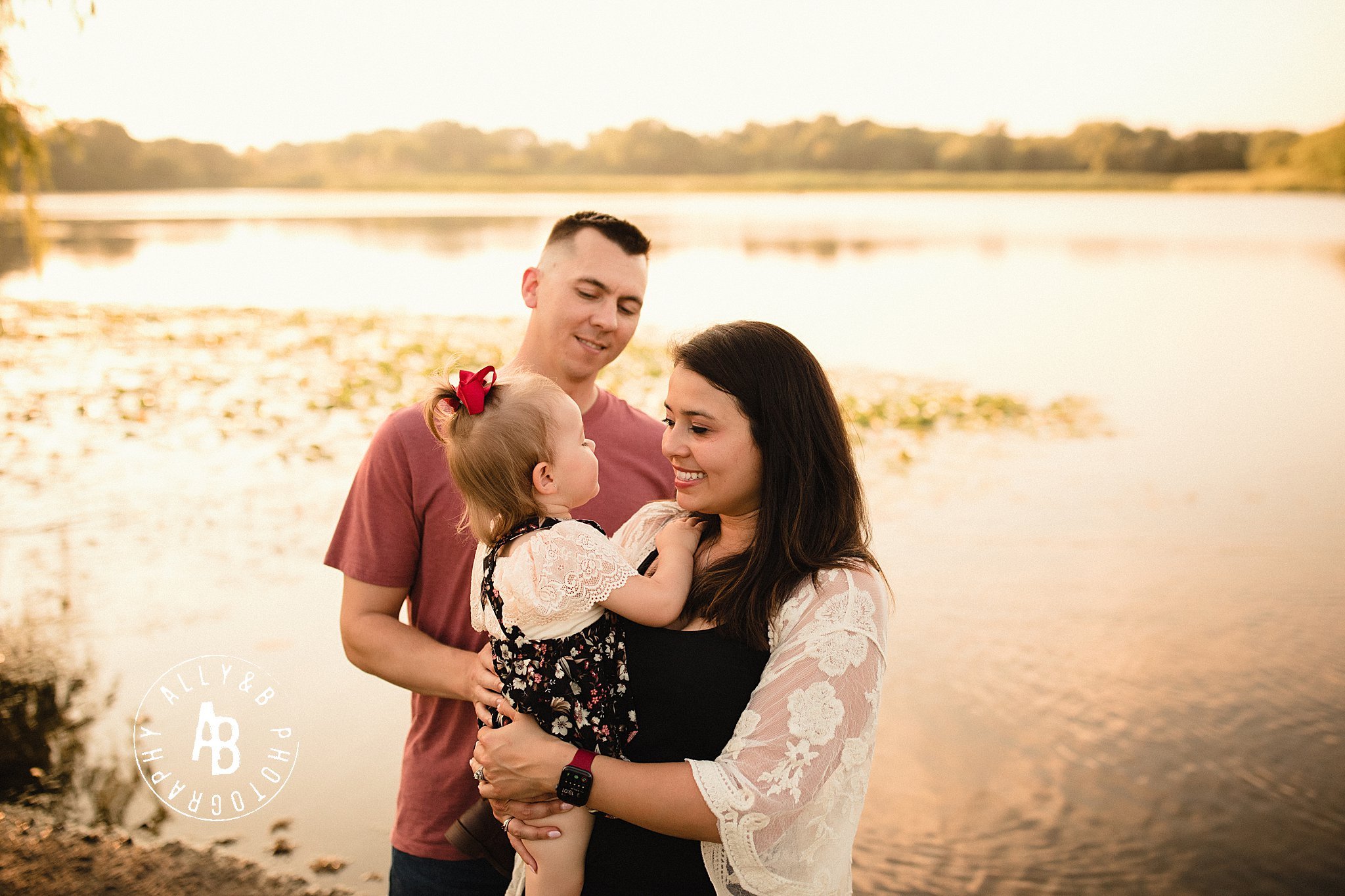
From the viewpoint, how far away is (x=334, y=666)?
6000mm

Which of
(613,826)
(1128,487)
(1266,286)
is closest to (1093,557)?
(1128,487)

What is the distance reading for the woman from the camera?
1851mm

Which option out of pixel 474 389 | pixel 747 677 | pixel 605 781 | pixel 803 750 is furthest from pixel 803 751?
pixel 474 389

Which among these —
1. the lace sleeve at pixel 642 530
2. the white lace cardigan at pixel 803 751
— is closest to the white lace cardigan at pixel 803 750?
the white lace cardigan at pixel 803 751

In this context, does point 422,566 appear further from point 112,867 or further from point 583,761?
point 112,867

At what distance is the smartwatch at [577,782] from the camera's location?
1.96m

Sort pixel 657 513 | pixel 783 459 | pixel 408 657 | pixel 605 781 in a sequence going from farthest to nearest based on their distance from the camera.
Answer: pixel 408 657
pixel 657 513
pixel 783 459
pixel 605 781

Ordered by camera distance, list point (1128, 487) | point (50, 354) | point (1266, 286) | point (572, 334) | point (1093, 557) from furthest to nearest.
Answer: point (1266, 286), point (50, 354), point (1128, 487), point (1093, 557), point (572, 334)

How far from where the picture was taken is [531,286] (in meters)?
3.13

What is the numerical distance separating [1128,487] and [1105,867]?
22.1 ft

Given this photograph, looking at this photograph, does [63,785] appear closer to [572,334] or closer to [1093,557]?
[572,334]

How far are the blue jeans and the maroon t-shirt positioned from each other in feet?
0.08

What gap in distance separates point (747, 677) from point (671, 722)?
0.60ft

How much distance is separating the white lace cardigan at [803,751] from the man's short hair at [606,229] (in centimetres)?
149
